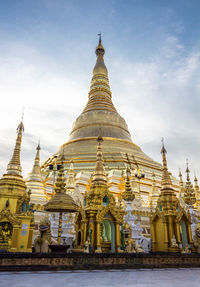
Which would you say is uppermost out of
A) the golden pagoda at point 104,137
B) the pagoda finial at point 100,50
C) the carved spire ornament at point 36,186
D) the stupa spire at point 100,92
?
the pagoda finial at point 100,50

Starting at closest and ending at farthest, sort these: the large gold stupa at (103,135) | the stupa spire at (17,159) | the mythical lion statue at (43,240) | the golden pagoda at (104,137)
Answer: the mythical lion statue at (43,240)
the stupa spire at (17,159)
the golden pagoda at (104,137)
the large gold stupa at (103,135)

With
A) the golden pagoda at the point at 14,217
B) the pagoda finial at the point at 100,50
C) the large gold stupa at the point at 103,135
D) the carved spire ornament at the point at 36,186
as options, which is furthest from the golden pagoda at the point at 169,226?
the pagoda finial at the point at 100,50

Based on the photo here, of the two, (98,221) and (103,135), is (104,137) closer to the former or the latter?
(103,135)

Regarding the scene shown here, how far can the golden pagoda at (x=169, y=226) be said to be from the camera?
41.2 feet

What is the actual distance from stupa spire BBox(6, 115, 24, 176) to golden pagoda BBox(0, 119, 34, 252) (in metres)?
0.41

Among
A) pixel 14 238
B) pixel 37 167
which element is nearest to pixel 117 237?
pixel 14 238

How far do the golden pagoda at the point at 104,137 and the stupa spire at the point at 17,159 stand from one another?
1095 cm

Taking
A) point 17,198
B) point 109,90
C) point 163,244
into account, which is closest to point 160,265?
point 163,244

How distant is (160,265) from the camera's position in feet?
24.7

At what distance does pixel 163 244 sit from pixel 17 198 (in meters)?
7.83

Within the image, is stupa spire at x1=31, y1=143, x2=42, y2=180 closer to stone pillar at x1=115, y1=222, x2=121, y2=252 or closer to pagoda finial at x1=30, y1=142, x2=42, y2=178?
pagoda finial at x1=30, y1=142, x2=42, y2=178

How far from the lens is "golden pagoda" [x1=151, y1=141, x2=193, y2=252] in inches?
494

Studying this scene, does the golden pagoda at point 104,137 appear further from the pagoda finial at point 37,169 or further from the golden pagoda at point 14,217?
the golden pagoda at point 14,217

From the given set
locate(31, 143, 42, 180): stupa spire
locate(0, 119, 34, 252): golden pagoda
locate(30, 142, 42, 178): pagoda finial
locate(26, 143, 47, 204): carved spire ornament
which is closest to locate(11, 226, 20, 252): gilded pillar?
locate(0, 119, 34, 252): golden pagoda
